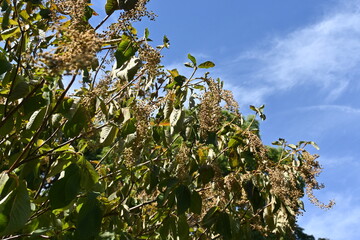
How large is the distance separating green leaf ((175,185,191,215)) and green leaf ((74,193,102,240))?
554 millimetres

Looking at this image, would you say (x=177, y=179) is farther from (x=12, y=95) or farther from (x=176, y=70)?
(x=12, y=95)

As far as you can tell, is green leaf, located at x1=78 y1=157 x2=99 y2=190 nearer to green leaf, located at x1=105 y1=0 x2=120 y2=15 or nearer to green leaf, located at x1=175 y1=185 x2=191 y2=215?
green leaf, located at x1=175 y1=185 x2=191 y2=215

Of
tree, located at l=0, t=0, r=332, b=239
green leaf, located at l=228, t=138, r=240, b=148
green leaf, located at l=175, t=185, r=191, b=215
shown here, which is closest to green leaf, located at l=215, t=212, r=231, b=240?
tree, located at l=0, t=0, r=332, b=239

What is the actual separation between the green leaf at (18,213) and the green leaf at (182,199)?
0.98m

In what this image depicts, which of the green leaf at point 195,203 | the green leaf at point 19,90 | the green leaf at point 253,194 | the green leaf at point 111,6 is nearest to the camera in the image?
the green leaf at point 19,90

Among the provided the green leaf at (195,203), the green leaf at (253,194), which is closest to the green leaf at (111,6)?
the green leaf at (195,203)

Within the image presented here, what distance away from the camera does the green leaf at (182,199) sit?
2529mm

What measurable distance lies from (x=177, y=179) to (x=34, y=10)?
1.68 meters

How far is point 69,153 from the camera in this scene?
2.20m

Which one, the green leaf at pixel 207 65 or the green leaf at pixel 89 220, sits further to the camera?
the green leaf at pixel 207 65

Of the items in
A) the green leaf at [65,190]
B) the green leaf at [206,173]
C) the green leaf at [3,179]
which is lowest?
the green leaf at [3,179]

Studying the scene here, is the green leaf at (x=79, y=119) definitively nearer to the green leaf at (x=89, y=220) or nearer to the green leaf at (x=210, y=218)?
the green leaf at (x=89, y=220)

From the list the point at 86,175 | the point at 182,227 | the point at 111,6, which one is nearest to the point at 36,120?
the point at 86,175

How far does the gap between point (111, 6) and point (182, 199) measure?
1.13 m
